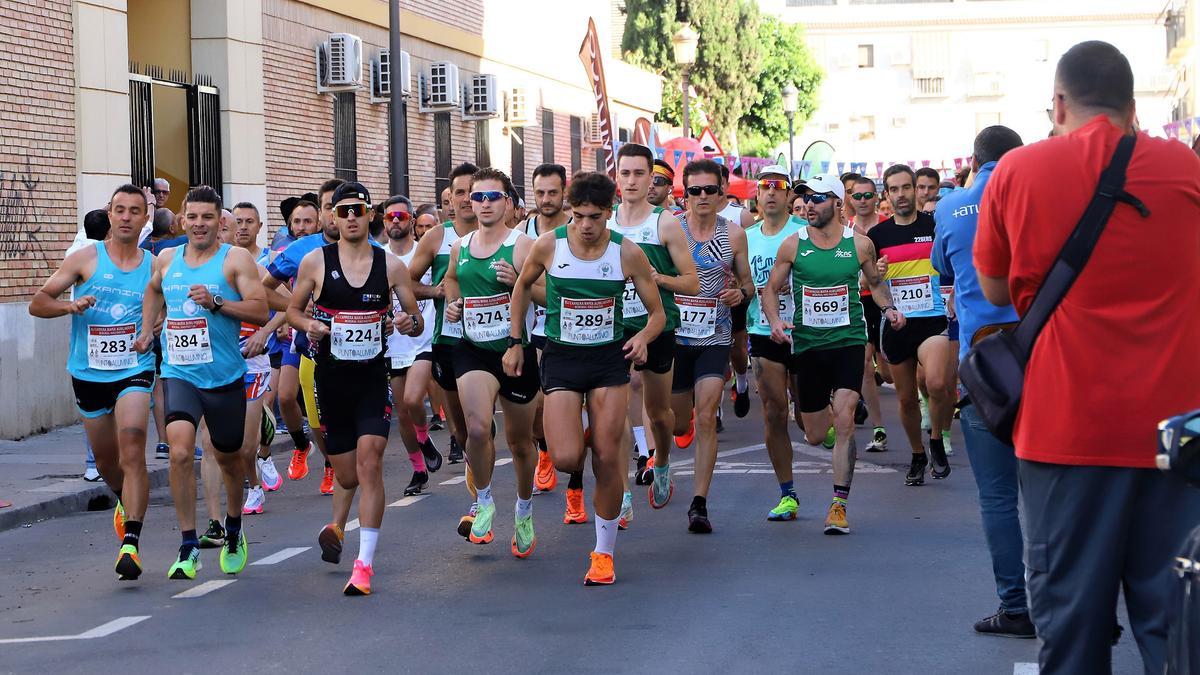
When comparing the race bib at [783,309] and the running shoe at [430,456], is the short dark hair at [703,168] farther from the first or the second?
the running shoe at [430,456]

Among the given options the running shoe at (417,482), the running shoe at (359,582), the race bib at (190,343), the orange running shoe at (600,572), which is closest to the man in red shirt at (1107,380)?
the orange running shoe at (600,572)

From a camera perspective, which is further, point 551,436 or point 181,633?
point 551,436

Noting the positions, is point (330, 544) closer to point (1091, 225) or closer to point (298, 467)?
point (298, 467)

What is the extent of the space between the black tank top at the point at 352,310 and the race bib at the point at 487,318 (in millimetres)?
884

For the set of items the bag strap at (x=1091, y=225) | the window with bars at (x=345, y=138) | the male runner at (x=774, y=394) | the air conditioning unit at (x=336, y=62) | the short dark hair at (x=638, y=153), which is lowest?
the male runner at (x=774, y=394)

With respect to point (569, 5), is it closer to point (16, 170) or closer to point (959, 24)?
point (16, 170)

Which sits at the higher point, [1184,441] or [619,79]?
[619,79]

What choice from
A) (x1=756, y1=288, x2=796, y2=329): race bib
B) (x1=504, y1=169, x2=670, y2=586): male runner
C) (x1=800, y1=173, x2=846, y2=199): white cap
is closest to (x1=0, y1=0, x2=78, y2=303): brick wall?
(x1=756, y1=288, x2=796, y2=329): race bib

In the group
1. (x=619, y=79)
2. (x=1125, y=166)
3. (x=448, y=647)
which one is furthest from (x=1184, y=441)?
(x=619, y=79)

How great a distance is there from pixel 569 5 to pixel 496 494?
26127 millimetres

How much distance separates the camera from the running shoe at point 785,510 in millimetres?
10094

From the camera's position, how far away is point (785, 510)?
1010 centimetres

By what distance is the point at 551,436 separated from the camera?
27.4ft

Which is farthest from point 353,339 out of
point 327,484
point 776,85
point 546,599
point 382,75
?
point 776,85
